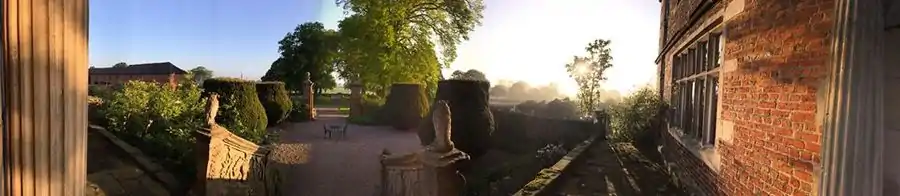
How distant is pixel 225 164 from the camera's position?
477cm

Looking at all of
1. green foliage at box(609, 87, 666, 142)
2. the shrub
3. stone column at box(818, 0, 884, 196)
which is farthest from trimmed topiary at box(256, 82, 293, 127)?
stone column at box(818, 0, 884, 196)

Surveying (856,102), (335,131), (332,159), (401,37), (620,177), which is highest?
(401,37)

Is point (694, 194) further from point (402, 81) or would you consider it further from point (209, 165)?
point (402, 81)

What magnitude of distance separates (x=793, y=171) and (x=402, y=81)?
41.6ft

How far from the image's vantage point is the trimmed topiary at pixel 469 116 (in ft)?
29.0

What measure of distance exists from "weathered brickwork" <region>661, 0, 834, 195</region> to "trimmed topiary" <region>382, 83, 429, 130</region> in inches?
413

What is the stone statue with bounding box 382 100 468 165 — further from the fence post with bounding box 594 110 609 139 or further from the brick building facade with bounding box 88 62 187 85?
the fence post with bounding box 594 110 609 139

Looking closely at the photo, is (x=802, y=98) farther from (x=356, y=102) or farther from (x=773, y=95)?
(x=356, y=102)

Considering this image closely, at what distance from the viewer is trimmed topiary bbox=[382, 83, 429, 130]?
13.2 m

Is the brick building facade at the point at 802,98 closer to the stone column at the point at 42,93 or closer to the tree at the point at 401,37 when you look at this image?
the stone column at the point at 42,93

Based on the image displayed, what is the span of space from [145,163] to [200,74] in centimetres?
404

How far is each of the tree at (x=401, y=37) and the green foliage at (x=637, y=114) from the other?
24.3 ft

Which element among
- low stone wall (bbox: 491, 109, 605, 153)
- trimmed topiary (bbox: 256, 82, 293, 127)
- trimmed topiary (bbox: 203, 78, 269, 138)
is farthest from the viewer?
trimmed topiary (bbox: 256, 82, 293, 127)

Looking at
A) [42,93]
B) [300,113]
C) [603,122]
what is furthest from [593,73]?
[42,93]
